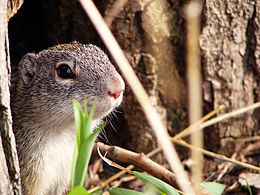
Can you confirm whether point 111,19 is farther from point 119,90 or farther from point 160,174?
point 160,174

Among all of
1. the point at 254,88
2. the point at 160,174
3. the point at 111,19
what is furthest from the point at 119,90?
the point at 254,88

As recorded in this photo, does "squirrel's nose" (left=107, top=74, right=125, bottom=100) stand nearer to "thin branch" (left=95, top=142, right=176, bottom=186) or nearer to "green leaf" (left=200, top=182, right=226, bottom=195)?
"thin branch" (left=95, top=142, right=176, bottom=186)

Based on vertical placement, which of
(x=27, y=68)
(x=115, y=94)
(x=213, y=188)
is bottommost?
(x=213, y=188)

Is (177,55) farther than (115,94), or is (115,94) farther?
(177,55)

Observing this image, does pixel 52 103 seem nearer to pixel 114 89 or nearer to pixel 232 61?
pixel 114 89

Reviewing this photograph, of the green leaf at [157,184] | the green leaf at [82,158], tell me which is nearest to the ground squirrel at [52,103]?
the green leaf at [157,184]

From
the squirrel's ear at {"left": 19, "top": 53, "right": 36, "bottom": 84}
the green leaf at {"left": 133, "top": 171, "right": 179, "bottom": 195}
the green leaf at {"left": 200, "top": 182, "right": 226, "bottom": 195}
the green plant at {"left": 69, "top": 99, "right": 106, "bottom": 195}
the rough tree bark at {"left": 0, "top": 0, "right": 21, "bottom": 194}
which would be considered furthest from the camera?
the squirrel's ear at {"left": 19, "top": 53, "right": 36, "bottom": 84}

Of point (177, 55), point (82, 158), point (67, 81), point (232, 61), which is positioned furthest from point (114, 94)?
point (232, 61)

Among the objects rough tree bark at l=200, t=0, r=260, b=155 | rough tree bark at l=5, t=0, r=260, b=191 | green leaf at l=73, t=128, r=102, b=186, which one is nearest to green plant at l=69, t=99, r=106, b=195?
green leaf at l=73, t=128, r=102, b=186
